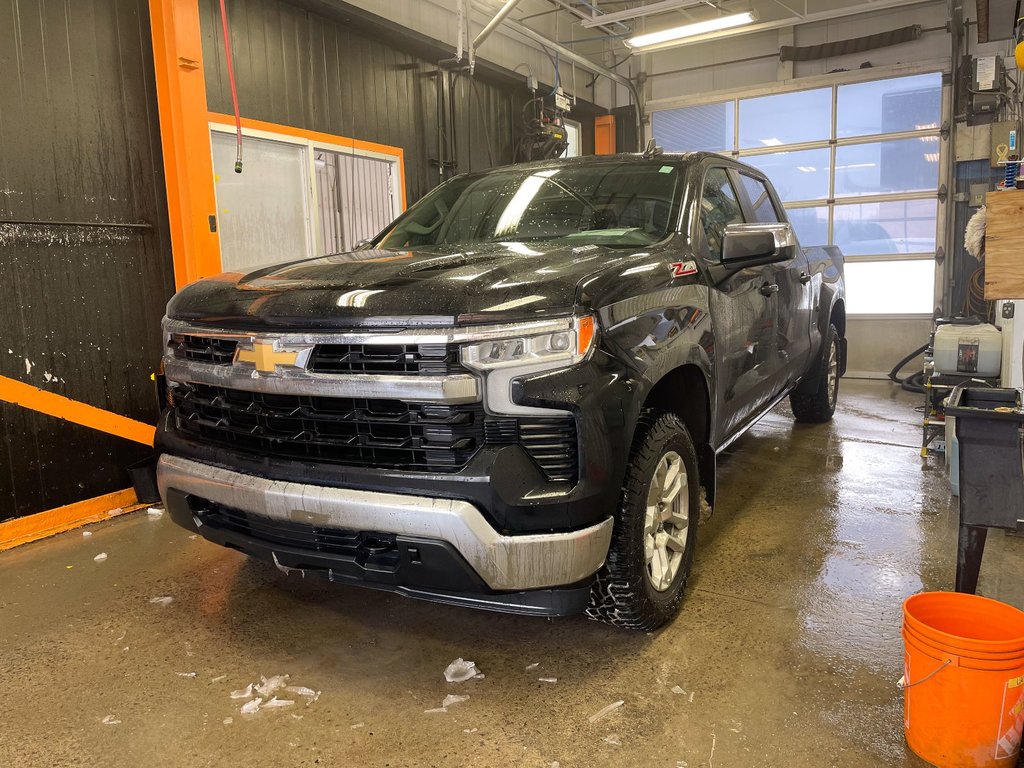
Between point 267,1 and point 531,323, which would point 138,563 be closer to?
point 531,323

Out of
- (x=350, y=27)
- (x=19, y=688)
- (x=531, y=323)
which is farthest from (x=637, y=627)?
(x=350, y=27)

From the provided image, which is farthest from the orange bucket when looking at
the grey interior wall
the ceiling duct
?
the ceiling duct

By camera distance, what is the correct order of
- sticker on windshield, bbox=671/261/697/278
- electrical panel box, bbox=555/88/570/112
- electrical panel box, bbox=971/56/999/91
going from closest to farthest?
sticker on windshield, bbox=671/261/697/278
electrical panel box, bbox=971/56/999/91
electrical panel box, bbox=555/88/570/112

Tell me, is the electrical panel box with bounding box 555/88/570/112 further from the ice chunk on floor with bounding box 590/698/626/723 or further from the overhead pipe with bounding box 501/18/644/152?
the ice chunk on floor with bounding box 590/698/626/723

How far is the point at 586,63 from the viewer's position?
8672 mm

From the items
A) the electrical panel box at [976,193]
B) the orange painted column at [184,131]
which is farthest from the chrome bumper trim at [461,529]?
the electrical panel box at [976,193]

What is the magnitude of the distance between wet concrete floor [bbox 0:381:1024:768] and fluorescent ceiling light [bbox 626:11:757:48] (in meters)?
5.34

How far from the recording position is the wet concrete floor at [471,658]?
74.5 inches

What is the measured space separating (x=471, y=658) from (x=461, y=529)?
2.45 ft

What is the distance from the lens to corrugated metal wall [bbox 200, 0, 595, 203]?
4.75m

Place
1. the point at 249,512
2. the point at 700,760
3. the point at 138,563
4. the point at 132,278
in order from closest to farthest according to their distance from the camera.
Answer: the point at 700,760, the point at 249,512, the point at 138,563, the point at 132,278

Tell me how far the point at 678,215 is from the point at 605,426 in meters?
1.18

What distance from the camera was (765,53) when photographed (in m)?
9.00

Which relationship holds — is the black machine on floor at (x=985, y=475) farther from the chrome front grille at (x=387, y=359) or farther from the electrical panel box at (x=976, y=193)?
the electrical panel box at (x=976, y=193)
